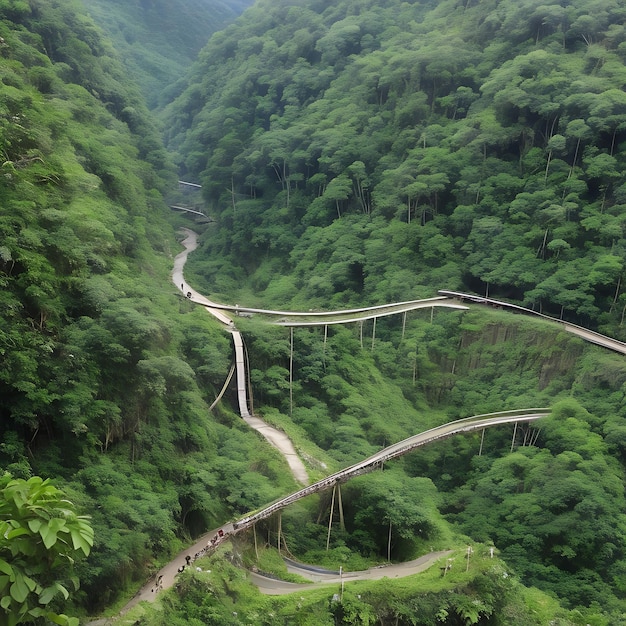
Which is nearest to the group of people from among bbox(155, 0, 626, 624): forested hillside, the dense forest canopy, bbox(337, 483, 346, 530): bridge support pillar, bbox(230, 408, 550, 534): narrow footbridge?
bbox(230, 408, 550, 534): narrow footbridge

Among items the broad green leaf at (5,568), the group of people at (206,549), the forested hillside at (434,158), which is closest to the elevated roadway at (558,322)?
the forested hillside at (434,158)

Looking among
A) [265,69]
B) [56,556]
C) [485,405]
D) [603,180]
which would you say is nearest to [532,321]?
[485,405]

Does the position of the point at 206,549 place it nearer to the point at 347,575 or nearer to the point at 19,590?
the point at 347,575

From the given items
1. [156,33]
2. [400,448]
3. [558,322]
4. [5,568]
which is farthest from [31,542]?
[156,33]

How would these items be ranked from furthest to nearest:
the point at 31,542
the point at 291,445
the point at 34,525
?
the point at 291,445
the point at 31,542
the point at 34,525

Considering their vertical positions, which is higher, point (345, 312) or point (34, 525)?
point (34, 525)

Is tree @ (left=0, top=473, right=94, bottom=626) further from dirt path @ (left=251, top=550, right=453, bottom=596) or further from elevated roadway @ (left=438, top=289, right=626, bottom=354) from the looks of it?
elevated roadway @ (left=438, top=289, right=626, bottom=354)
